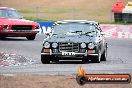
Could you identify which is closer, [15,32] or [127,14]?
[15,32]

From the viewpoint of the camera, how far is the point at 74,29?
22.0 m

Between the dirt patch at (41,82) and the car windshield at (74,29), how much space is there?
597 cm

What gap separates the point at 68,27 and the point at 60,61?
112 centimetres

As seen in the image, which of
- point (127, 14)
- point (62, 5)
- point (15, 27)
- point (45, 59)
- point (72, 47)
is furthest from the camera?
point (62, 5)

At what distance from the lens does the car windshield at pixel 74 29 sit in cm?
2177

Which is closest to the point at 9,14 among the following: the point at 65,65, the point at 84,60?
the point at 84,60

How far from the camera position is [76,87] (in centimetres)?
1389

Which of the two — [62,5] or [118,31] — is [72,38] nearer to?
[118,31]

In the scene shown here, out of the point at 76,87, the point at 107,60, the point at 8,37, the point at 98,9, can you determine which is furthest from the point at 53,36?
the point at 98,9

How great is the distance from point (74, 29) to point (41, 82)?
7450mm

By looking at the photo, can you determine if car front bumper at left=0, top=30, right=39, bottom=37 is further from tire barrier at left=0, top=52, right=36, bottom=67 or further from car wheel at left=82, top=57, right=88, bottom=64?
car wheel at left=82, top=57, right=88, bottom=64

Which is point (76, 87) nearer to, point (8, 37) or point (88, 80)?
point (88, 80)

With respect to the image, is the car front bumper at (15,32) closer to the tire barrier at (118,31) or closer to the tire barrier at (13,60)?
the tire barrier at (118,31)

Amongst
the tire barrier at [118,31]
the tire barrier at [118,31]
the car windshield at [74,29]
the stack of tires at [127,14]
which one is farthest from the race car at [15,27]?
the stack of tires at [127,14]
